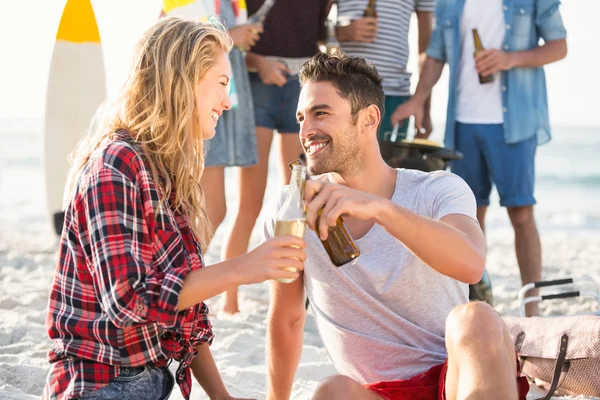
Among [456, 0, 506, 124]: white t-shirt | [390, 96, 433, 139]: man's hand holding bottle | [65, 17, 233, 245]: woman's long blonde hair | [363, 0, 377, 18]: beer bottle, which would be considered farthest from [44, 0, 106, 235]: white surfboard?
[65, 17, 233, 245]: woman's long blonde hair

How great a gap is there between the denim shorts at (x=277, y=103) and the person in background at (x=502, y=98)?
2.10 feet

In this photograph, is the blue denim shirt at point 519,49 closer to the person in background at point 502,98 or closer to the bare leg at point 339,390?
the person in background at point 502,98

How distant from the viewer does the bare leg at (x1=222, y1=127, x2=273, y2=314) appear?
5.14 m

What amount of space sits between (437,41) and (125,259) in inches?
146

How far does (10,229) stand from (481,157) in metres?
8.72

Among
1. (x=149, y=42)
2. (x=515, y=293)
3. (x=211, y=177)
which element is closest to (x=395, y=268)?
(x=149, y=42)

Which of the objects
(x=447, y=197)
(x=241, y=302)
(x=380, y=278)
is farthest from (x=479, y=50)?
(x=380, y=278)

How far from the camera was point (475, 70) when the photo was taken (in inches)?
207

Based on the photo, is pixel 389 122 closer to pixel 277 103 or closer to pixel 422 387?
pixel 277 103

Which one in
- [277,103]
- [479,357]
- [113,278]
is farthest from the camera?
[277,103]

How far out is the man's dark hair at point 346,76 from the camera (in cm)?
323

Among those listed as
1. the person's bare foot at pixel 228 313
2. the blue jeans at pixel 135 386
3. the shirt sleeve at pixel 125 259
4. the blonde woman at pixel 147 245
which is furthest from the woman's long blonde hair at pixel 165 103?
the person's bare foot at pixel 228 313

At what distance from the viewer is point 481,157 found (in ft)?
17.3

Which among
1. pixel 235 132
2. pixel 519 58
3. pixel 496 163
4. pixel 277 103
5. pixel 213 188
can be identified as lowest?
pixel 213 188
